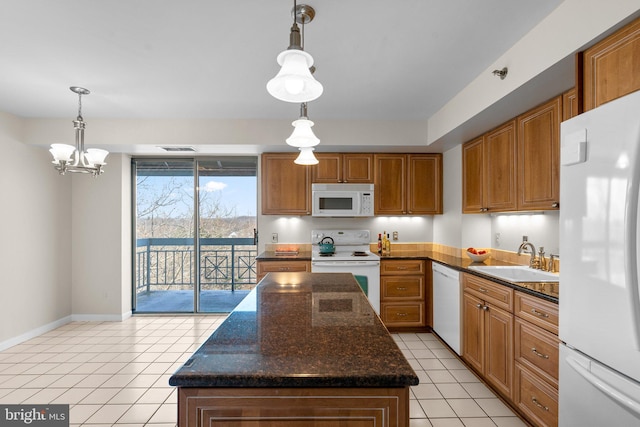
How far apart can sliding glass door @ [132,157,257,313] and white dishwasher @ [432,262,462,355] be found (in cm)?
246

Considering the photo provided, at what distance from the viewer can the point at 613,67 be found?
1457 mm

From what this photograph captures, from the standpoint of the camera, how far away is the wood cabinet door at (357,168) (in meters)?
4.09

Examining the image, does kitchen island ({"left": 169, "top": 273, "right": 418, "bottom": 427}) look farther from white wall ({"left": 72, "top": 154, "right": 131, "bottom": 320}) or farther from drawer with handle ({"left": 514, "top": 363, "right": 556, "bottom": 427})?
white wall ({"left": 72, "top": 154, "right": 131, "bottom": 320})

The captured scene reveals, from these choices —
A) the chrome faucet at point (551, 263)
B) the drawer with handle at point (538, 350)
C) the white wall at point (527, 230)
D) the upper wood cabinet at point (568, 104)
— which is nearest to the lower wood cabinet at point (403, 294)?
the white wall at point (527, 230)

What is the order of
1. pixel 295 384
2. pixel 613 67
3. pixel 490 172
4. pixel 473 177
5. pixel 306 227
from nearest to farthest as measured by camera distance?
pixel 295 384
pixel 613 67
pixel 490 172
pixel 473 177
pixel 306 227

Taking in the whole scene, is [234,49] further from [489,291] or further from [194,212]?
[194,212]

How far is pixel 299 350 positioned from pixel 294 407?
182 mm

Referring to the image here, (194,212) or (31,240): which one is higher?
(194,212)

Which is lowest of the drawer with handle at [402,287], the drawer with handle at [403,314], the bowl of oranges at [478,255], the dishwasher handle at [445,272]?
the drawer with handle at [403,314]

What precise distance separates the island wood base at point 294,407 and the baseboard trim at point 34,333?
3.87m

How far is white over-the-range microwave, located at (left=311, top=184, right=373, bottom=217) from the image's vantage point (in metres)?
4.02

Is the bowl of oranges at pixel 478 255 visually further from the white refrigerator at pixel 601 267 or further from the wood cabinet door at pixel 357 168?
the white refrigerator at pixel 601 267

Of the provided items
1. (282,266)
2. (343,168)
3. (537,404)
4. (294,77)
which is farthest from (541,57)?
(282,266)

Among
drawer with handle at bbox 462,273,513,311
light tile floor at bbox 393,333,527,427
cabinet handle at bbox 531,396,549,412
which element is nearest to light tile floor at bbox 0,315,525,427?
light tile floor at bbox 393,333,527,427
